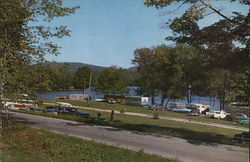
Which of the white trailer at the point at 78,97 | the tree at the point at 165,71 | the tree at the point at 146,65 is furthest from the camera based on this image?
the white trailer at the point at 78,97

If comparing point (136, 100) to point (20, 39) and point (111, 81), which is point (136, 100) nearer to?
point (111, 81)

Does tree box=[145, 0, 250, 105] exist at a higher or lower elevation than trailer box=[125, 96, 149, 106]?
higher

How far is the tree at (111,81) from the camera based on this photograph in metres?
55.9

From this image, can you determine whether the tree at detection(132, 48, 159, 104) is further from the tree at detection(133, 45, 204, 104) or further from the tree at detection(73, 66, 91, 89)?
the tree at detection(73, 66, 91, 89)

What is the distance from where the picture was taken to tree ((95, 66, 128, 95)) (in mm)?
55938

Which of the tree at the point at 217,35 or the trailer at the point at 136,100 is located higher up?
the tree at the point at 217,35

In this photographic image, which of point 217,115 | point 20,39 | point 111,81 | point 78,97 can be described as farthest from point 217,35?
point 78,97

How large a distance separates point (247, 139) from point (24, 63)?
10.4 metres

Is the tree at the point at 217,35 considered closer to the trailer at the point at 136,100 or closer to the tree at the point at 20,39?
the tree at the point at 20,39

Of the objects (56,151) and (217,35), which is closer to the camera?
(56,151)

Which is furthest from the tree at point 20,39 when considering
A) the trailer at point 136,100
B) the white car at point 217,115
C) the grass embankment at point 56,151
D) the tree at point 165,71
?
the trailer at point 136,100

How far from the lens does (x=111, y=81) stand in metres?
56.8

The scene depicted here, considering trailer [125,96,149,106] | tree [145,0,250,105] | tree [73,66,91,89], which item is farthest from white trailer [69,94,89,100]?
tree [145,0,250,105]

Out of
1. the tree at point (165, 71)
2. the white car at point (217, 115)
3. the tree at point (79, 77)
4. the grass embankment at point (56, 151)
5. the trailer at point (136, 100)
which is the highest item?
the tree at point (165, 71)
